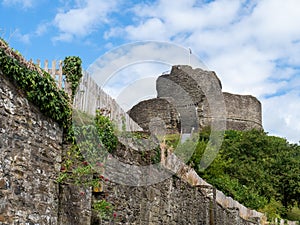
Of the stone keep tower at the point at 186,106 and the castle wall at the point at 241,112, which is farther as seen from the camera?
the castle wall at the point at 241,112

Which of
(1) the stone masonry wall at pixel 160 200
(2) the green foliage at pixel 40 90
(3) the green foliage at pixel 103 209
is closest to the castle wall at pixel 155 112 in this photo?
(1) the stone masonry wall at pixel 160 200

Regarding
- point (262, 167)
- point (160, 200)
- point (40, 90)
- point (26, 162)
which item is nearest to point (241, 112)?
point (262, 167)

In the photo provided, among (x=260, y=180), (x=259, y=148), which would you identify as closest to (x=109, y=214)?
(x=260, y=180)

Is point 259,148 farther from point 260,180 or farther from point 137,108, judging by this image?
point 137,108

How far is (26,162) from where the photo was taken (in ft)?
21.0

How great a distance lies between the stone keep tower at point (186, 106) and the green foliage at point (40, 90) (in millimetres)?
28967

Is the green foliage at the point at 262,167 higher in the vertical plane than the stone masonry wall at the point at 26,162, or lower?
higher

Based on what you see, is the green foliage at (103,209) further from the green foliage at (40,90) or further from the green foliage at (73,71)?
the green foliage at (73,71)

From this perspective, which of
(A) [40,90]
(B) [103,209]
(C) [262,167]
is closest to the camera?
(A) [40,90]

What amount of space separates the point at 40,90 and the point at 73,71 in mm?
1429

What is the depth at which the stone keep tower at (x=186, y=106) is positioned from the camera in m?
38.3

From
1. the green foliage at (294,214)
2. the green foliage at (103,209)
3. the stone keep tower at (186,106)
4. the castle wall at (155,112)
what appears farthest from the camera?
the castle wall at (155,112)

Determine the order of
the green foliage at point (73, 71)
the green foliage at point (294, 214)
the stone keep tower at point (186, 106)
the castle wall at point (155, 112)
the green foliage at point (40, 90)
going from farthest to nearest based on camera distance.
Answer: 1. the castle wall at point (155, 112)
2. the stone keep tower at point (186, 106)
3. the green foliage at point (294, 214)
4. the green foliage at point (73, 71)
5. the green foliage at point (40, 90)

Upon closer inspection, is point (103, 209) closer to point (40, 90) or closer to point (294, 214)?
point (40, 90)
